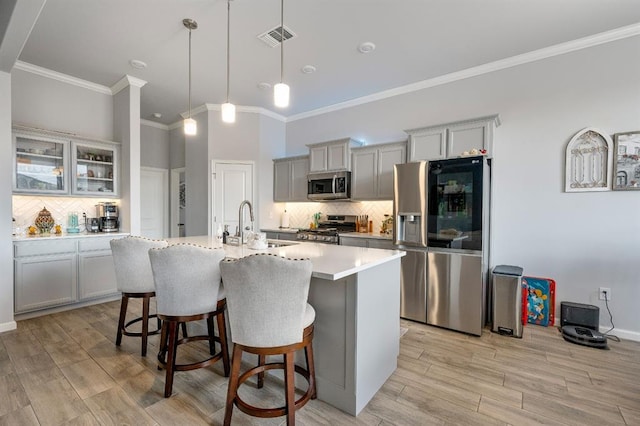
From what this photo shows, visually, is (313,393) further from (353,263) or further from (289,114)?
(289,114)

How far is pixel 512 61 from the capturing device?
138 inches

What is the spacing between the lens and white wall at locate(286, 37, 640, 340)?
298cm

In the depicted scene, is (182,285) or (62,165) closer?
(182,285)

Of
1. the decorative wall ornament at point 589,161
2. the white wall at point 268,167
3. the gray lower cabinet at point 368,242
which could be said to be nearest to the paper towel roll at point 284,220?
the white wall at point 268,167

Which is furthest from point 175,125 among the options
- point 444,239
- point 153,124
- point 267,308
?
point 267,308

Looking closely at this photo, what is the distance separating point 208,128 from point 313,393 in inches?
182

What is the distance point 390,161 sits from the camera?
415 cm

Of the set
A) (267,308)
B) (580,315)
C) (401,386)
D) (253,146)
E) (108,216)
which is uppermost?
(253,146)

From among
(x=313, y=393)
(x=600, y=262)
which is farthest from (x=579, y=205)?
(x=313, y=393)

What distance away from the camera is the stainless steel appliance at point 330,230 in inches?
169

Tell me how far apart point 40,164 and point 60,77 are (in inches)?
49.8

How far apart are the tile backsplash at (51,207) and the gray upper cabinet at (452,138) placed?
4.71m

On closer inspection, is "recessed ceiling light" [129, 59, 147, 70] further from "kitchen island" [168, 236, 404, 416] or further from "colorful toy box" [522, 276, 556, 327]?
"colorful toy box" [522, 276, 556, 327]

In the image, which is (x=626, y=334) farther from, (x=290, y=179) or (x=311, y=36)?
(x=290, y=179)
